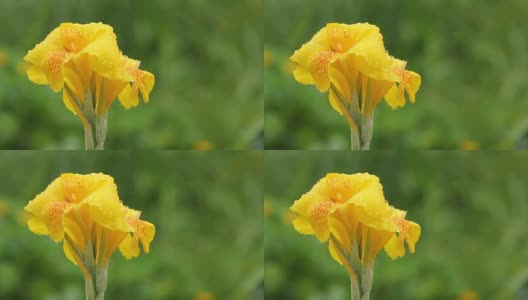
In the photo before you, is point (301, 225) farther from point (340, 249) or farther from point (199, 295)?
point (199, 295)

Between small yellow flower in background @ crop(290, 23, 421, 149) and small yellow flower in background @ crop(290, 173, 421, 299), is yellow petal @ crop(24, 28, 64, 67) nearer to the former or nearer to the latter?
small yellow flower in background @ crop(290, 23, 421, 149)

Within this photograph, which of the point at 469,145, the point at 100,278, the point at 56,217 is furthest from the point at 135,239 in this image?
the point at 469,145

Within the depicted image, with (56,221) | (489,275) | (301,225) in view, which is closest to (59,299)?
(56,221)

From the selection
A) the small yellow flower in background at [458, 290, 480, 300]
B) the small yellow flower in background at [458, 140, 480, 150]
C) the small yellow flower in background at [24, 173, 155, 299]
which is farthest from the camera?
the small yellow flower in background at [458, 290, 480, 300]

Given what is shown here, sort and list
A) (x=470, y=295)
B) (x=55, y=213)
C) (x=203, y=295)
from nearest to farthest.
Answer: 1. (x=55, y=213)
2. (x=203, y=295)
3. (x=470, y=295)

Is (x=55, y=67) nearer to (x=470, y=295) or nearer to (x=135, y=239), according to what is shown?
(x=135, y=239)

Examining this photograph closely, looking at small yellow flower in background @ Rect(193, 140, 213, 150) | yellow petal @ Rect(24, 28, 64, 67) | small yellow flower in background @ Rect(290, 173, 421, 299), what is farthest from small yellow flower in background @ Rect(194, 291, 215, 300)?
yellow petal @ Rect(24, 28, 64, 67)

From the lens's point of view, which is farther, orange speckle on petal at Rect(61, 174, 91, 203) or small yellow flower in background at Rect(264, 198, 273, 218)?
small yellow flower in background at Rect(264, 198, 273, 218)

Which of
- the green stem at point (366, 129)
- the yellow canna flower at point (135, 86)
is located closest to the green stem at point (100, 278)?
the yellow canna flower at point (135, 86)
